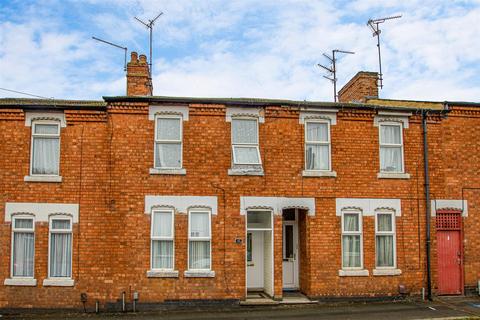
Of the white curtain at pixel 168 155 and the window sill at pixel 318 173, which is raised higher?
the white curtain at pixel 168 155

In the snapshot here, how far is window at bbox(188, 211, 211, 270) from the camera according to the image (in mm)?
15703

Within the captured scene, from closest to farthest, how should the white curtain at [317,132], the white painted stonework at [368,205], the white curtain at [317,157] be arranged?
the white painted stonework at [368,205], the white curtain at [317,157], the white curtain at [317,132]

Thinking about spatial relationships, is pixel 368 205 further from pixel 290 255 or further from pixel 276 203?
pixel 290 255

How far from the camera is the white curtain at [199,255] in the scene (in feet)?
51.5

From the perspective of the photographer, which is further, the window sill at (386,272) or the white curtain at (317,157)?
the white curtain at (317,157)

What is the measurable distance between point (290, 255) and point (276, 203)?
8.56ft

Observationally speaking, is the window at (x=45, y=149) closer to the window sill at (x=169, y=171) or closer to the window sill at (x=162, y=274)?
the window sill at (x=169, y=171)

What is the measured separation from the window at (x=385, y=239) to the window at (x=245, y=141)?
4.56 meters

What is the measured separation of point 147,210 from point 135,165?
1.47 metres

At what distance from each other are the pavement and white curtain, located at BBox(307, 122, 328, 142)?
210 inches

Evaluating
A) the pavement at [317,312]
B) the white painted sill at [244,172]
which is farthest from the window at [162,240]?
the white painted sill at [244,172]

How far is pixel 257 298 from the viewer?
16.2 metres

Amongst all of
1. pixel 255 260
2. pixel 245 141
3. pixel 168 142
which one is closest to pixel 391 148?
pixel 245 141

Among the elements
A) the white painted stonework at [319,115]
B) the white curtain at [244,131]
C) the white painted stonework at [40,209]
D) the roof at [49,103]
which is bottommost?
the white painted stonework at [40,209]
